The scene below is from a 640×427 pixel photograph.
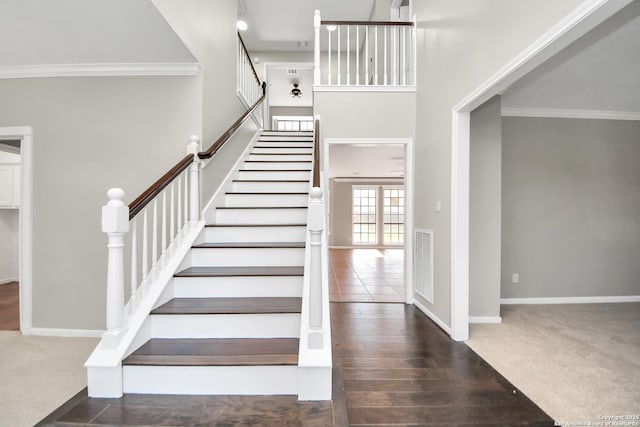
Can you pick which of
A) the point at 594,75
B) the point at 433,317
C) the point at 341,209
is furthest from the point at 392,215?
the point at 594,75

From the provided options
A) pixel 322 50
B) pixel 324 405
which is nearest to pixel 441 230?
pixel 324 405

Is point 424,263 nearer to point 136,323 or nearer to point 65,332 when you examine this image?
point 136,323

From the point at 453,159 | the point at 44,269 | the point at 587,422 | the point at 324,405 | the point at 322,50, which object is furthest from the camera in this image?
the point at 322,50

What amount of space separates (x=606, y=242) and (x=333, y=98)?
4.30m

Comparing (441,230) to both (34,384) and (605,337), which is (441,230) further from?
(34,384)

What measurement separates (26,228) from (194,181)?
6.34 feet

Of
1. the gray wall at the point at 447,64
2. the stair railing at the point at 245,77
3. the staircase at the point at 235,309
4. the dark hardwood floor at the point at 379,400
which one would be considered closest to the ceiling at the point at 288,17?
the stair railing at the point at 245,77

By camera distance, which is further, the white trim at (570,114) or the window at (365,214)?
the window at (365,214)

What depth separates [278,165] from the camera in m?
4.29

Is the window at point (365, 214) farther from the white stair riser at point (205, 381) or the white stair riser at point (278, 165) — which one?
the white stair riser at point (205, 381)

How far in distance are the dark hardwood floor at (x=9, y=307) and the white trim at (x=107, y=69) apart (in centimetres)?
271

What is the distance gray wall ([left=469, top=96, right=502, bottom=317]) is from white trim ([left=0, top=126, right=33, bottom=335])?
4.63 m

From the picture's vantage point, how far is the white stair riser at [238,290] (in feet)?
7.47

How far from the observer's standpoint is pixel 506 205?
13.6ft
